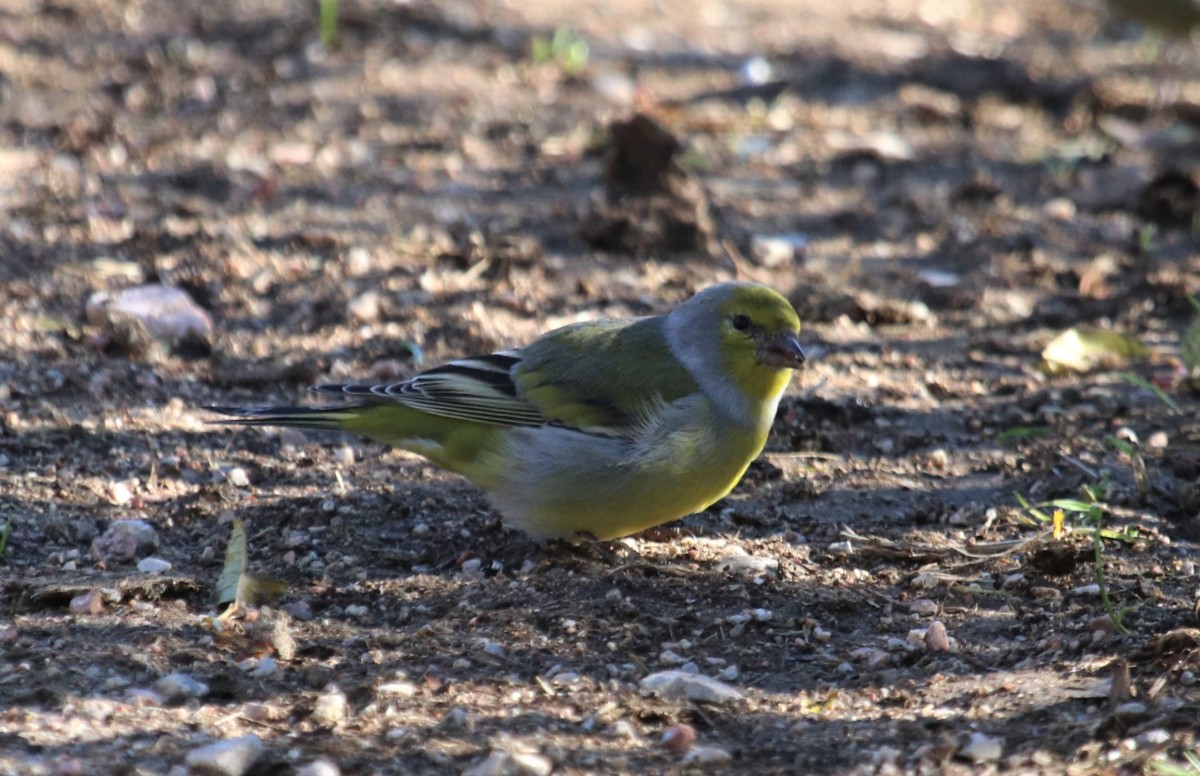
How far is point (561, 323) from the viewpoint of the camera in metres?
6.07

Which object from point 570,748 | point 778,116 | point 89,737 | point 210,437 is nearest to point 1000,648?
point 570,748

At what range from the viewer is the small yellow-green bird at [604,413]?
444 centimetres

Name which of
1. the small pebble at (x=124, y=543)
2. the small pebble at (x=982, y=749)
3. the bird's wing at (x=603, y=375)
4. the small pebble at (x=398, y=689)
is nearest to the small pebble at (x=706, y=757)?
the small pebble at (x=982, y=749)

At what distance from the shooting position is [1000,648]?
155 inches

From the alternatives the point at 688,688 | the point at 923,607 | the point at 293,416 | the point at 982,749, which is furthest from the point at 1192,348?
the point at 293,416

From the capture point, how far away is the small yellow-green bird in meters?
4.44

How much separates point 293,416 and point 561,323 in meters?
1.77

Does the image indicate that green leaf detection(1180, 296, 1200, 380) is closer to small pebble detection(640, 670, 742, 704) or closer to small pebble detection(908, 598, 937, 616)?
small pebble detection(908, 598, 937, 616)

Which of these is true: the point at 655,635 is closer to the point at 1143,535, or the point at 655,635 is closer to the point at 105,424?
the point at 1143,535

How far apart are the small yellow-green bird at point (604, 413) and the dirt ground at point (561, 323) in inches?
8.6

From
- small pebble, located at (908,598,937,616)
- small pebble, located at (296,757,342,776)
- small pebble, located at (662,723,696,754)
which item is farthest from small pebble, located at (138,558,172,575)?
small pebble, located at (908,598,937,616)

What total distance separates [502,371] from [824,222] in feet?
10.1

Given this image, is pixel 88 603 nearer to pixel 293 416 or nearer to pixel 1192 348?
pixel 293 416

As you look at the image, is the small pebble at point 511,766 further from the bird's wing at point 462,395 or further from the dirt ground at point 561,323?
the bird's wing at point 462,395
